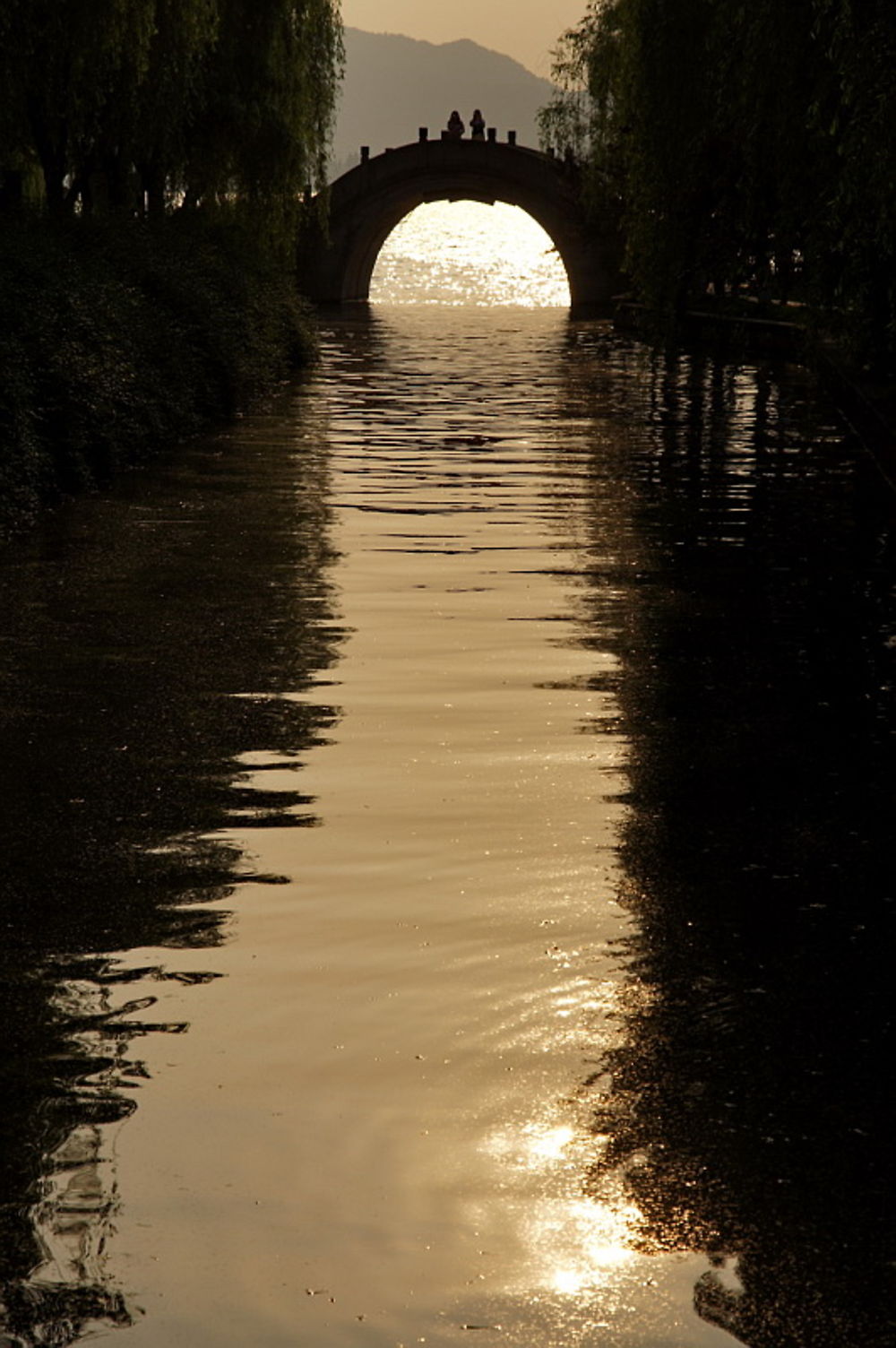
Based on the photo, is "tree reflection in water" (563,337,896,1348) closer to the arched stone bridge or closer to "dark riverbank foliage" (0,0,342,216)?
"dark riverbank foliage" (0,0,342,216)

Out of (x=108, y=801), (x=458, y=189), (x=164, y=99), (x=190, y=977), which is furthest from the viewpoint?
(x=458, y=189)

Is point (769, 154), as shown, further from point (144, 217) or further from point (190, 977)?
point (144, 217)

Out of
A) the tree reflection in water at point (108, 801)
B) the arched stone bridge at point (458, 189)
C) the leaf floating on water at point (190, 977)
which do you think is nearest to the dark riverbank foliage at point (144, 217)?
the tree reflection in water at point (108, 801)

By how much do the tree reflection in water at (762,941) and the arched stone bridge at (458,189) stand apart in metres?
59.9

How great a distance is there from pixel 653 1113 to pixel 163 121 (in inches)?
803

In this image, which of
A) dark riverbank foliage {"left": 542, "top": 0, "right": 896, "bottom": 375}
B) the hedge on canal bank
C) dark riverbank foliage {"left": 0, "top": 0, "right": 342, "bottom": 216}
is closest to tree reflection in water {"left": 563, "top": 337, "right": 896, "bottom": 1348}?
dark riverbank foliage {"left": 542, "top": 0, "right": 896, "bottom": 375}

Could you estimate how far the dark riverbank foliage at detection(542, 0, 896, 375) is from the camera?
11.1m

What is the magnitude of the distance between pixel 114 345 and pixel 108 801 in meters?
12.0

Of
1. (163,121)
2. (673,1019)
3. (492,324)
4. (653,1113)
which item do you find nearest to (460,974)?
(673,1019)

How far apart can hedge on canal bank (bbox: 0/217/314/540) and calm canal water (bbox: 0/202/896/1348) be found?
10.6ft

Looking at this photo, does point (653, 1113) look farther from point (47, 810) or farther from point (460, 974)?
point (47, 810)

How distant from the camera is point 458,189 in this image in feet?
241

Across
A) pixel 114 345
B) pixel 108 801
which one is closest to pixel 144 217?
pixel 114 345

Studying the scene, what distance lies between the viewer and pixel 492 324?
198 feet
